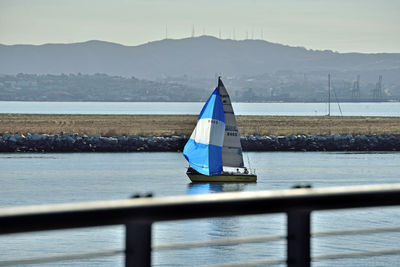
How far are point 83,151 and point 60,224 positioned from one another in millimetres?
58093

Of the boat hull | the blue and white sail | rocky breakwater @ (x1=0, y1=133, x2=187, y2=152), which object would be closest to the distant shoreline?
rocky breakwater @ (x1=0, y1=133, x2=187, y2=152)

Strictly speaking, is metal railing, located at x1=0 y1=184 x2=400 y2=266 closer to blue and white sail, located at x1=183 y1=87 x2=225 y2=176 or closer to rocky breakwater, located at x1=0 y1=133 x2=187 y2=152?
blue and white sail, located at x1=183 y1=87 x2=225 y2=176

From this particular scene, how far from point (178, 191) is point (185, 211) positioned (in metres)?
30.4

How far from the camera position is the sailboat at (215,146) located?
125ft

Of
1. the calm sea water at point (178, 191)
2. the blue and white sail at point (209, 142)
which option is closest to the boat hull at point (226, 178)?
the blue and white sail at point (209, 142)

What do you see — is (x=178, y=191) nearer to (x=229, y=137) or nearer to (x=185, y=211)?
(x=229, y=137)

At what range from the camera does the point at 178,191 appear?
33.1m

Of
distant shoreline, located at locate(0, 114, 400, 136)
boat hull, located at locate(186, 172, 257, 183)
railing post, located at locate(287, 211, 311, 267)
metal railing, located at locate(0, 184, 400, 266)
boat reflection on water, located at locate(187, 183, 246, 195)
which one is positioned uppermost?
metal railing, located at locate(0, 184, 400, 266)

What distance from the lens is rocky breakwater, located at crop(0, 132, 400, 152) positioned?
60406 millimetres

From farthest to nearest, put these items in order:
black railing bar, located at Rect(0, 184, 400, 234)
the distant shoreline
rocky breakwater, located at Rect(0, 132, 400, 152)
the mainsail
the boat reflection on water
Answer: the distant shoreline → rocky breakwater, located at Rect(0, 132, 400, 152) → the mainsail → the boat reflection on water → black railing bar, located at Rect(0, 184, 400, 234)

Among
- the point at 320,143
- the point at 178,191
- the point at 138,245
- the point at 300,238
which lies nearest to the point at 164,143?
the point at 320,143

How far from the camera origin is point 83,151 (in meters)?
60.2

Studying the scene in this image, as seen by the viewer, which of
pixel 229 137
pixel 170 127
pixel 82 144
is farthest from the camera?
pixel 170 127

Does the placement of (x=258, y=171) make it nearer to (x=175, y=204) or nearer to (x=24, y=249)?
(x=24, y=249)
